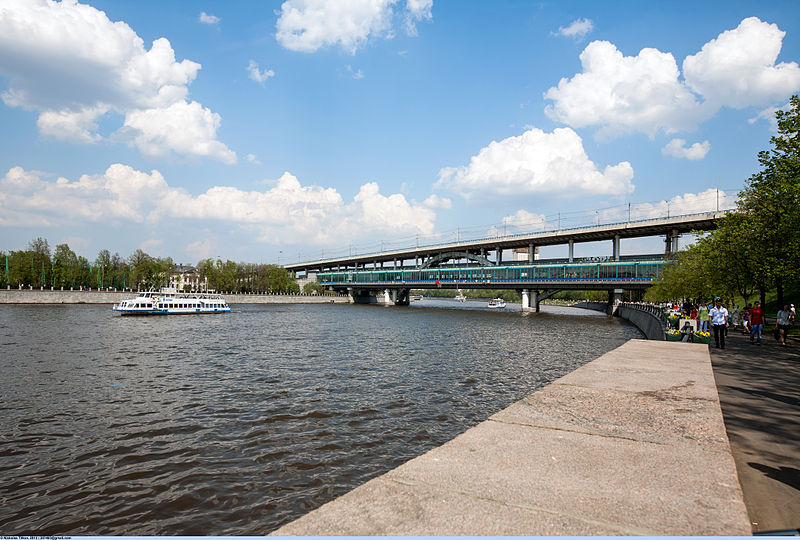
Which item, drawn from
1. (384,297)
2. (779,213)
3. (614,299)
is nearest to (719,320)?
(779,213)

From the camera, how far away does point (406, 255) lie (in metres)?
148

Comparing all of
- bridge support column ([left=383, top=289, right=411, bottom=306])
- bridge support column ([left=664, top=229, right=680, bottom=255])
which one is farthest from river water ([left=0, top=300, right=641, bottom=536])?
bridge support column ([left=383, top=289, right=411, bottom=306])

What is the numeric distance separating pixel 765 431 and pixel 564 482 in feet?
20.0

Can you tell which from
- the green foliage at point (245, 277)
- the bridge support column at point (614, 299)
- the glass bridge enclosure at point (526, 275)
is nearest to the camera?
the glass bridge enclosure at point (526, 275)

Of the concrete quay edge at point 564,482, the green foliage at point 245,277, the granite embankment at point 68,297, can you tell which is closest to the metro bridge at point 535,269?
the green foliage at point 245,277

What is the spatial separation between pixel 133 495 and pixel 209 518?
1875mm

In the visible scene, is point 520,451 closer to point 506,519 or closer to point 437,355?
point 506,519

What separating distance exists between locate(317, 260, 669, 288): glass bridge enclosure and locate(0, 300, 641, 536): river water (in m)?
64.0

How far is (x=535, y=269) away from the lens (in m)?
94.1

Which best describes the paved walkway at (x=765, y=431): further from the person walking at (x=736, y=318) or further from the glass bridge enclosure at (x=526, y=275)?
the glass bridge enclosure at (x=526, y=275)

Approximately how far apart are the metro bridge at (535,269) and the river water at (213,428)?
214ft

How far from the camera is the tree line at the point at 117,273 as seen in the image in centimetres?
10062

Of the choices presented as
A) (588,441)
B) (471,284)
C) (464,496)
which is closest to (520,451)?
(588,441)

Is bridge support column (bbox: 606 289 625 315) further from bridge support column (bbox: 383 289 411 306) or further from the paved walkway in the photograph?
the paved walkway
